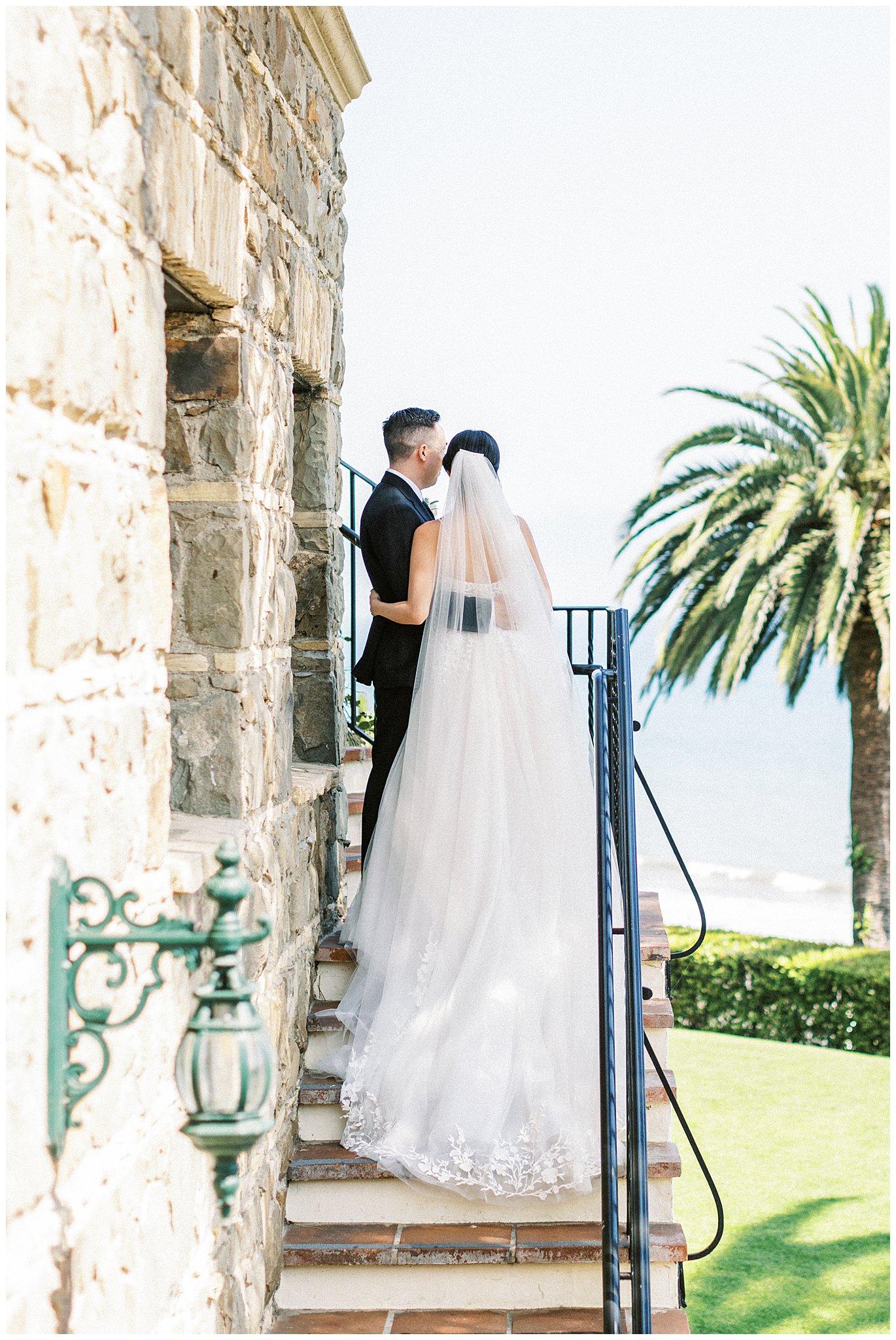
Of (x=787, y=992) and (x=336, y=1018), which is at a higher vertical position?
(x=336, y=1018)

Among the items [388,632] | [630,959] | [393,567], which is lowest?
[630,959]

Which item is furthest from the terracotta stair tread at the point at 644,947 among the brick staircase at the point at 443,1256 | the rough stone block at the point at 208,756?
the rough stone block at the point at 208,756

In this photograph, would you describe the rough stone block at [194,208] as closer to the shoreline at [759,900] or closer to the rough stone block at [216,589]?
the rough stone block at [216,589]

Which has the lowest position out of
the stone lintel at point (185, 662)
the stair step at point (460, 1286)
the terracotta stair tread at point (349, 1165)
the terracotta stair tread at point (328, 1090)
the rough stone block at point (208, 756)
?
the stair step at point (460, 1286)

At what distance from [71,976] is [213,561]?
4.50 ft

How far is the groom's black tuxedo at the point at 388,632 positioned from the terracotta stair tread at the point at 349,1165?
100cm

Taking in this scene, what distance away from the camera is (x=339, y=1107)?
3.54 meters

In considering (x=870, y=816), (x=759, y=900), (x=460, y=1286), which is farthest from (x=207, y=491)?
(x=759, y=900)

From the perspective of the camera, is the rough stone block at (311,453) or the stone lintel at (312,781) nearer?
the stone lintel at (312,781)

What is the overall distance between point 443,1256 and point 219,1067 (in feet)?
6.04

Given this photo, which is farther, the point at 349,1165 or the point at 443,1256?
the point at 349,1165

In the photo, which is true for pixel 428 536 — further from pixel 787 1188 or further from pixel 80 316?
pixel 787 1188

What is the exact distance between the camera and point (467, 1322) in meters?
3.10

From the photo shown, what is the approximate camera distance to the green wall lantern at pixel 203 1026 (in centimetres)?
163
